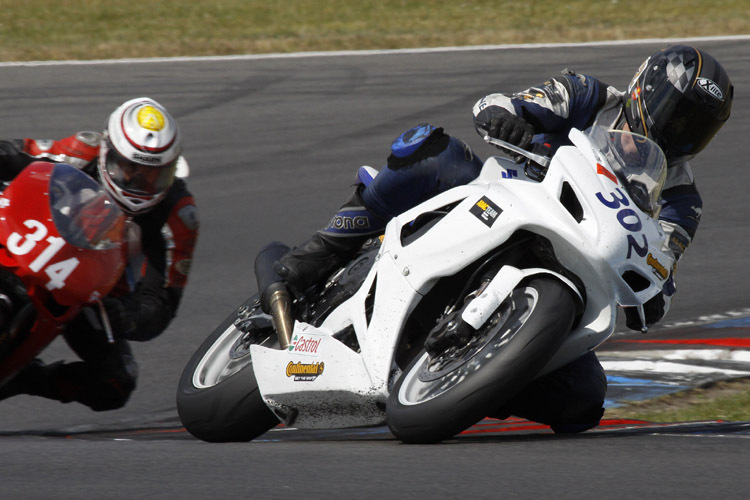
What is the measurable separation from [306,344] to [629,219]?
1.20 metres

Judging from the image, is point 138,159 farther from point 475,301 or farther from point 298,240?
point 298,240

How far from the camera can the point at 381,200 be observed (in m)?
4.31

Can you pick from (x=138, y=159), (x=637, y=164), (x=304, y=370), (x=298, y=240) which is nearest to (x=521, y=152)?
(x=637, y=164)

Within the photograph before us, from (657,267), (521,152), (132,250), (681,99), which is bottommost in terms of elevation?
(132,250)

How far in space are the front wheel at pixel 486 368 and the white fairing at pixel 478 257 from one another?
68mm

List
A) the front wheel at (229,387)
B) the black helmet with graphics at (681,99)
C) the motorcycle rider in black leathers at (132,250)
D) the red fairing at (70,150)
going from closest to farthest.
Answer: the black helmet with graphics at (681,99)
the front wheel at (229,387)
the motorcycle rider in black leathers at (132,250)
the red fairing at (70,150)

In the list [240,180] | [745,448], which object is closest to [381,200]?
[745,448]

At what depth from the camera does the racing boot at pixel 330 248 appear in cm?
450

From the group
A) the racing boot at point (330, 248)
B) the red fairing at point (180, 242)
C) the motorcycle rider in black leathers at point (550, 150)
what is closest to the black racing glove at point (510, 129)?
the motorcycle rider in black leathers at point (550, 150)

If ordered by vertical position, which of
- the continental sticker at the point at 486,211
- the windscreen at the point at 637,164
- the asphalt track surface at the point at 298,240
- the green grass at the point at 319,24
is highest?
the windscreen at the point at 637,164

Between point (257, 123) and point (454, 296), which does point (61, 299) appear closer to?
point (454, 296)

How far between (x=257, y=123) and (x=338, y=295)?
6.25 m

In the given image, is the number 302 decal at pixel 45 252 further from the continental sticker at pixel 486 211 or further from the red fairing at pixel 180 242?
the continental sticker at pixel 486 211

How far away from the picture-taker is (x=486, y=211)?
3.75 metres
